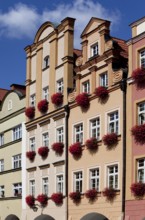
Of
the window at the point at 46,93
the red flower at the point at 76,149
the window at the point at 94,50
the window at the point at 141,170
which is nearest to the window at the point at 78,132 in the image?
the red flower at the point at 76,149

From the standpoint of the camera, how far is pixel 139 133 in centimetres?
2698

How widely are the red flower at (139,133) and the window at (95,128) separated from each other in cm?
399

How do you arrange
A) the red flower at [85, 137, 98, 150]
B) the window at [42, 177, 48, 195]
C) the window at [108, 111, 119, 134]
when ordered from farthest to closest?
the window at [42, 177, 48, 195] < the red flower at [85, 137, 98, 150] < the window at [108, 111, 119, 134]

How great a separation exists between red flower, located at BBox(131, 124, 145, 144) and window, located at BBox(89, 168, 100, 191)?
4.41 meters

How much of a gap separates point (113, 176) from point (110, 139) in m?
2.07

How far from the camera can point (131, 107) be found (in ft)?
92.8

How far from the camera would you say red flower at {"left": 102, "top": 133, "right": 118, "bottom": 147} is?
29.0 m


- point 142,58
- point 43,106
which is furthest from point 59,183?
point 142,58

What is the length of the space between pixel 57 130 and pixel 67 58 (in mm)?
4850

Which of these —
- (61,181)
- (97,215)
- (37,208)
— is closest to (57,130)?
(61,181)

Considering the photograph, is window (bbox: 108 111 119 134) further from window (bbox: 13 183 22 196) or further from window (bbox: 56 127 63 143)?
window (bbox: 13 183 22 196)

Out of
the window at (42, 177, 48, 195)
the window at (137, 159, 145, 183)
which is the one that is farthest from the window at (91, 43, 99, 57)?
the window at (42, 177, 48, 195)

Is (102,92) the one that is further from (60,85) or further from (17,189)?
(17,189)

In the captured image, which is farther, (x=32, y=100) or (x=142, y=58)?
(x=32, y=100)
